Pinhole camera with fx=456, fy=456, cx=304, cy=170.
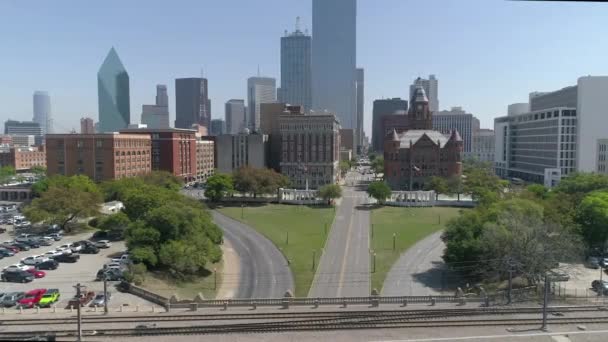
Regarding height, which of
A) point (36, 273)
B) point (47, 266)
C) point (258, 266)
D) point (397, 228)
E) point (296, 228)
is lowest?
point (258, 266)

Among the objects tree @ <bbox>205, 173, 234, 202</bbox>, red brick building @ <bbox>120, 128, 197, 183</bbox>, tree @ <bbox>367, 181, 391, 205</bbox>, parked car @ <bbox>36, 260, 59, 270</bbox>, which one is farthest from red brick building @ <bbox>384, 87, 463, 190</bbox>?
parked car @ <bbox>36, 260, 59, 270</bbox>

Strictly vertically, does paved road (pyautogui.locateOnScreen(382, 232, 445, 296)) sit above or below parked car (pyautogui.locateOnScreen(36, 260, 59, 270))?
below

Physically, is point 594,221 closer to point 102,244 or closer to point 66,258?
point 102,244

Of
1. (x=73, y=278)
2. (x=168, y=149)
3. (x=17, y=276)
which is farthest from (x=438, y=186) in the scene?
(x=17, y=276)

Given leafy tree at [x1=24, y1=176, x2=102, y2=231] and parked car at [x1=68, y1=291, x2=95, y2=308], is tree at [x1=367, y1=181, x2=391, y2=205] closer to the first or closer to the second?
leafy tree at [x1=24, y1=176, x2=102, y2=231]

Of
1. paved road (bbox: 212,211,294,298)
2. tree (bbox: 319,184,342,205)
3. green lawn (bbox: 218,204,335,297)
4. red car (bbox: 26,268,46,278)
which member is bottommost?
paved road (bbox: 212,211,294,298)

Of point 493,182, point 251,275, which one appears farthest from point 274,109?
point 251,275
